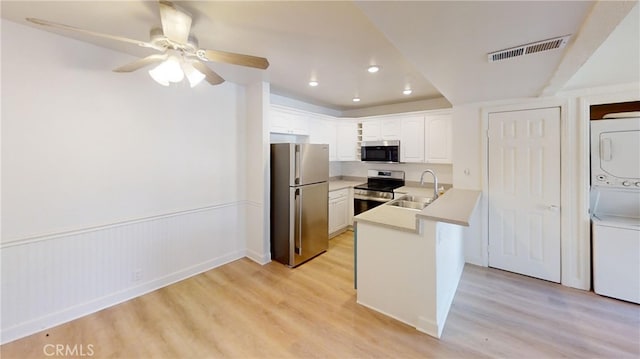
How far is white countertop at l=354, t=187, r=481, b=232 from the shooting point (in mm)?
1982

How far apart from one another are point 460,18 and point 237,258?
3.55m

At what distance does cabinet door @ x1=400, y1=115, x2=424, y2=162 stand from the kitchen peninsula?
175 cm

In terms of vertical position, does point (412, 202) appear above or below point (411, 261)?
above

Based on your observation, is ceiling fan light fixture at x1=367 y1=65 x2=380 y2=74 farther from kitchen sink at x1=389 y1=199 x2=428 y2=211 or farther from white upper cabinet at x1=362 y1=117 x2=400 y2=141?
white upper cabinet at x1=362 y1=117 x2=400 y2=141

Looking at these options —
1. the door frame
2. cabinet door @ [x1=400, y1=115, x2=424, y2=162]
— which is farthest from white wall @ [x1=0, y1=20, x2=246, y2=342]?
the door frame

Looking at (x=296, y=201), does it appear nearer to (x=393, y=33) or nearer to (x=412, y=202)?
(x=412, y=202)

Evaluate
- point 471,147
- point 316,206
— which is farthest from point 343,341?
point 471,147

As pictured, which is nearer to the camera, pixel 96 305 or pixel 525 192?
pixel 96 305

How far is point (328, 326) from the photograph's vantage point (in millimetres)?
2227

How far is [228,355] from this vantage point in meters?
1.92

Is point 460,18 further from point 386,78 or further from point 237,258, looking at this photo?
point 237,258

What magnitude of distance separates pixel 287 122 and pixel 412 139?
2.10 m

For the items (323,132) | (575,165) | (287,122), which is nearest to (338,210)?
(323,132)

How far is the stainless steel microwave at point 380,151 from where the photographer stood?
446 centimetres
